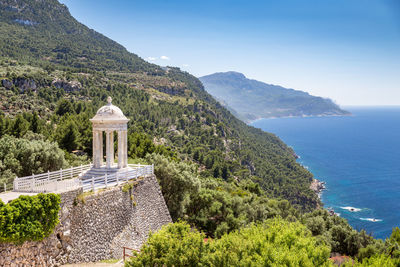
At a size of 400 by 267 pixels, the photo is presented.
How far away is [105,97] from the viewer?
9144 cm

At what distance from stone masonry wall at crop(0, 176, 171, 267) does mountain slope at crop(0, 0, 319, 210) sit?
2251 centimetres

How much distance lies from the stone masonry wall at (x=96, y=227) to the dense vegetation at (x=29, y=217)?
21.8 inches

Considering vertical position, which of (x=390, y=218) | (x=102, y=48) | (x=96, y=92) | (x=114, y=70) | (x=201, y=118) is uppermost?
(x=102, y=48)

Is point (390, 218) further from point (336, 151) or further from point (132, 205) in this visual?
point (336, 151)

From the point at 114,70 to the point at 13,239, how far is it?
466 feet

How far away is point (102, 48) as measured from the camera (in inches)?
6811

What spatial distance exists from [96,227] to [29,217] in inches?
185

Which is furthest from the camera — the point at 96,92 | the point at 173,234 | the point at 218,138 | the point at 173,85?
the point at 173,85

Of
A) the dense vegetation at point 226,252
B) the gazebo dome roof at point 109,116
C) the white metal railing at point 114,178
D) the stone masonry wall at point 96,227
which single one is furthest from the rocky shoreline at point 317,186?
the gazebo dome roof at point 109,116

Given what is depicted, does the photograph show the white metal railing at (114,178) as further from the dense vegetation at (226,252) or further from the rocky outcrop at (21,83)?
the rocky outcrop at (21,83)

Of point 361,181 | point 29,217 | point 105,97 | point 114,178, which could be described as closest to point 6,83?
point 105,97

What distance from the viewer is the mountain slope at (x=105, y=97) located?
72.6m

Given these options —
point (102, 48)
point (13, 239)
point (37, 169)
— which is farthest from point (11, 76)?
point (102, 48)

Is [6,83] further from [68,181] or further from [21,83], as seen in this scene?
[68,181]
